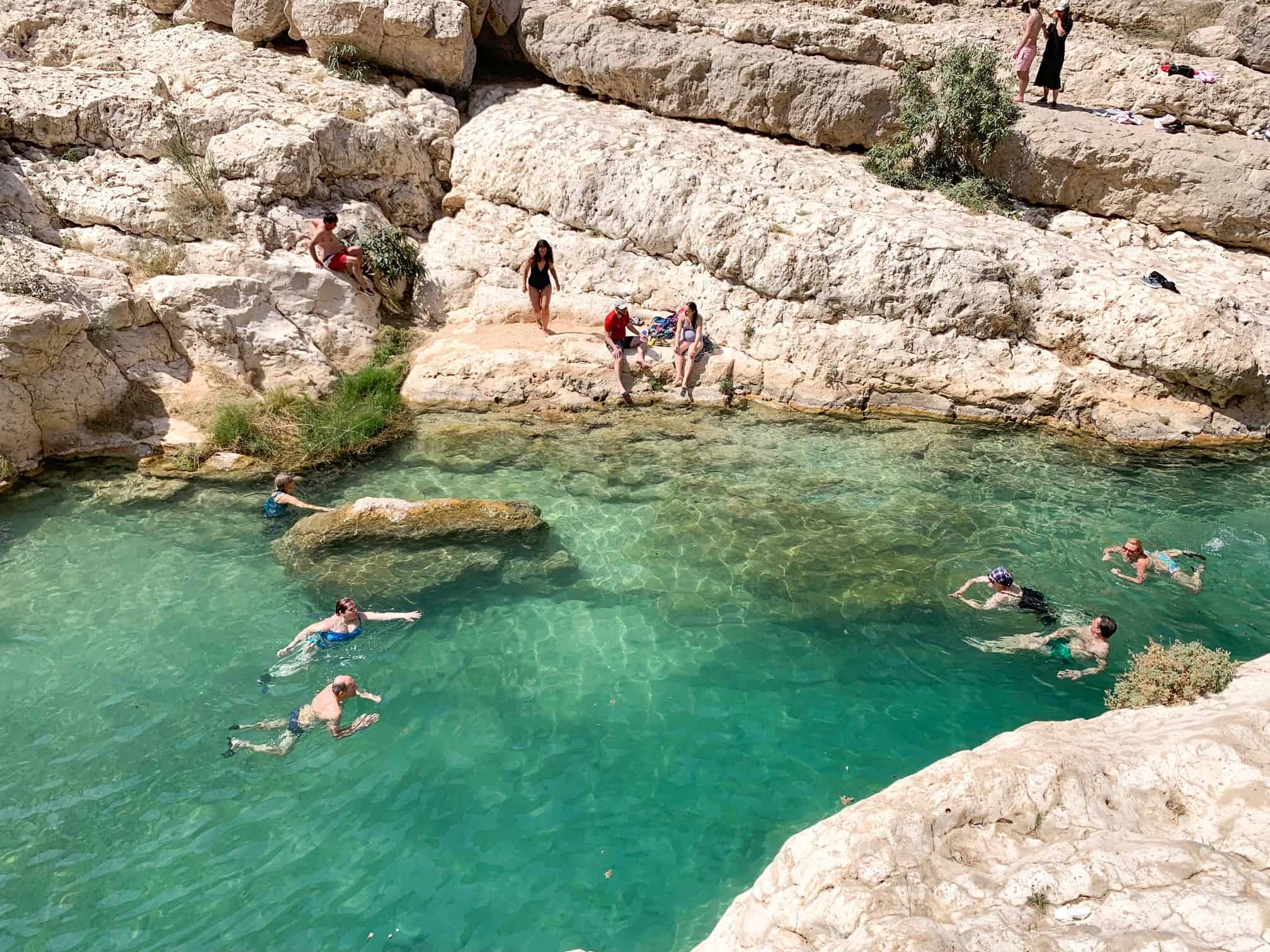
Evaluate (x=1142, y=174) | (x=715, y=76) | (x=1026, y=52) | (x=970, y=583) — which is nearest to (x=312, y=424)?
(x=970, y=583)

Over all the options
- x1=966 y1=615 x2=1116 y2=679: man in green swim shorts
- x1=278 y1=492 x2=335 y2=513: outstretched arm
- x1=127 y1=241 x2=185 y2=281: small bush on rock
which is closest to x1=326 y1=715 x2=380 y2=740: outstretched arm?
x1=278 y1=492 x2=335 y2=513: outstretched arm

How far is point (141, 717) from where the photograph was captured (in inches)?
303

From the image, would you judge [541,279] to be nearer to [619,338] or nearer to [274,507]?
[619,338]

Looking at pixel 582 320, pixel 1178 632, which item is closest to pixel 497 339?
pixel 582 320

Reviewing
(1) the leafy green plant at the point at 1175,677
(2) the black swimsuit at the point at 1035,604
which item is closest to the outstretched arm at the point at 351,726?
(1) the leafy green plant at the point at 1175,677

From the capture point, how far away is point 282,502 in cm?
1068

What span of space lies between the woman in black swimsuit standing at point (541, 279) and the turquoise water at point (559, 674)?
2.95 m

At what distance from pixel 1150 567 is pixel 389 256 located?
13.8 m

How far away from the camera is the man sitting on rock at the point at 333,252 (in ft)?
46.2

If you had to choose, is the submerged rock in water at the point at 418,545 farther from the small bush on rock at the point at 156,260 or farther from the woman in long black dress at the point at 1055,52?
the woman in long black dress at the point at 1055,52

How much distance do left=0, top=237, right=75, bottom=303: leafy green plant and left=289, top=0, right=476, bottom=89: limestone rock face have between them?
8.20m

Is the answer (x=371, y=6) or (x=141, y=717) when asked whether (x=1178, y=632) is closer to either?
(x=141, y=717)

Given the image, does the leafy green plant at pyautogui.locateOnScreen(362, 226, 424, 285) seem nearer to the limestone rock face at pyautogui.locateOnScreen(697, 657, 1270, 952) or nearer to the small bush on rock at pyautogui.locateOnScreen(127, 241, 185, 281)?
the small bush on rock at pyautogui.locateOnScreen(127, 241, 185, 281)

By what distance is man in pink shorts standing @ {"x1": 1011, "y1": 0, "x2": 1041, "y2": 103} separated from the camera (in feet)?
51.8
